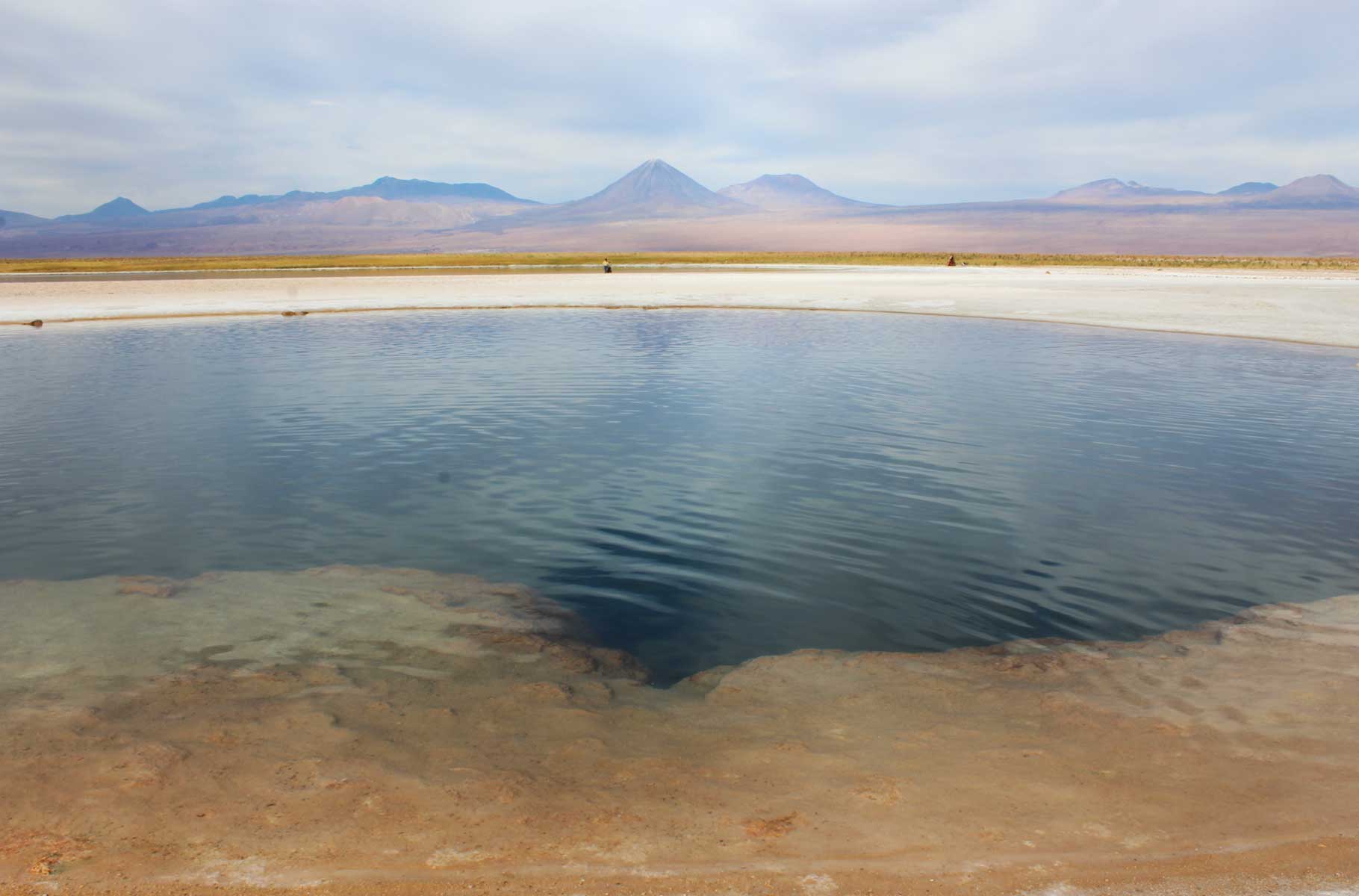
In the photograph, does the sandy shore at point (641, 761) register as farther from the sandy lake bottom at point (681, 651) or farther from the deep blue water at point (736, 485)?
the deep blue water at point (736, 485)

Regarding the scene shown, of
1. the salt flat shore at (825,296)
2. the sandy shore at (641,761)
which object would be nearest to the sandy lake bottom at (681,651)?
the sandy shore at (641,761)

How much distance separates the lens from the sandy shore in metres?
4.44

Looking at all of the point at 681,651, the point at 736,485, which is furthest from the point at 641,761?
the point at 736,485

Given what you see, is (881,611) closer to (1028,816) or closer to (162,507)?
(1028,816)

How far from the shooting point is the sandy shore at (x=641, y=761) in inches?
175

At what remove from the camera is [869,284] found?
5816 centimetres

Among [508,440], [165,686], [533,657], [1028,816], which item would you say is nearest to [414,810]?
[533,657]

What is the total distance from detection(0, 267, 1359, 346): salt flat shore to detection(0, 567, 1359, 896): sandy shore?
31.1 meters

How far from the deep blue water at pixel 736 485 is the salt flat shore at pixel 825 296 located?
13462 mm

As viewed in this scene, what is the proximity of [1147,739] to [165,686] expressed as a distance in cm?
710

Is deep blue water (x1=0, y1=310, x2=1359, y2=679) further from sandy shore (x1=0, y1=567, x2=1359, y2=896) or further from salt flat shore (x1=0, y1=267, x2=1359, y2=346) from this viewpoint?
salt flat shore (x1=0, y1=267, x2=1359, y2=346)

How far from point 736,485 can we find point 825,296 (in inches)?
1471

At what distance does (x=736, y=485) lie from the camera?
42.7 feet

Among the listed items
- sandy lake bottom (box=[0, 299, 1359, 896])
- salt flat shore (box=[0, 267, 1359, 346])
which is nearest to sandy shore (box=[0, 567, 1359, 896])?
sandy lake bottom (box=[0, 299, 1359, 896])
